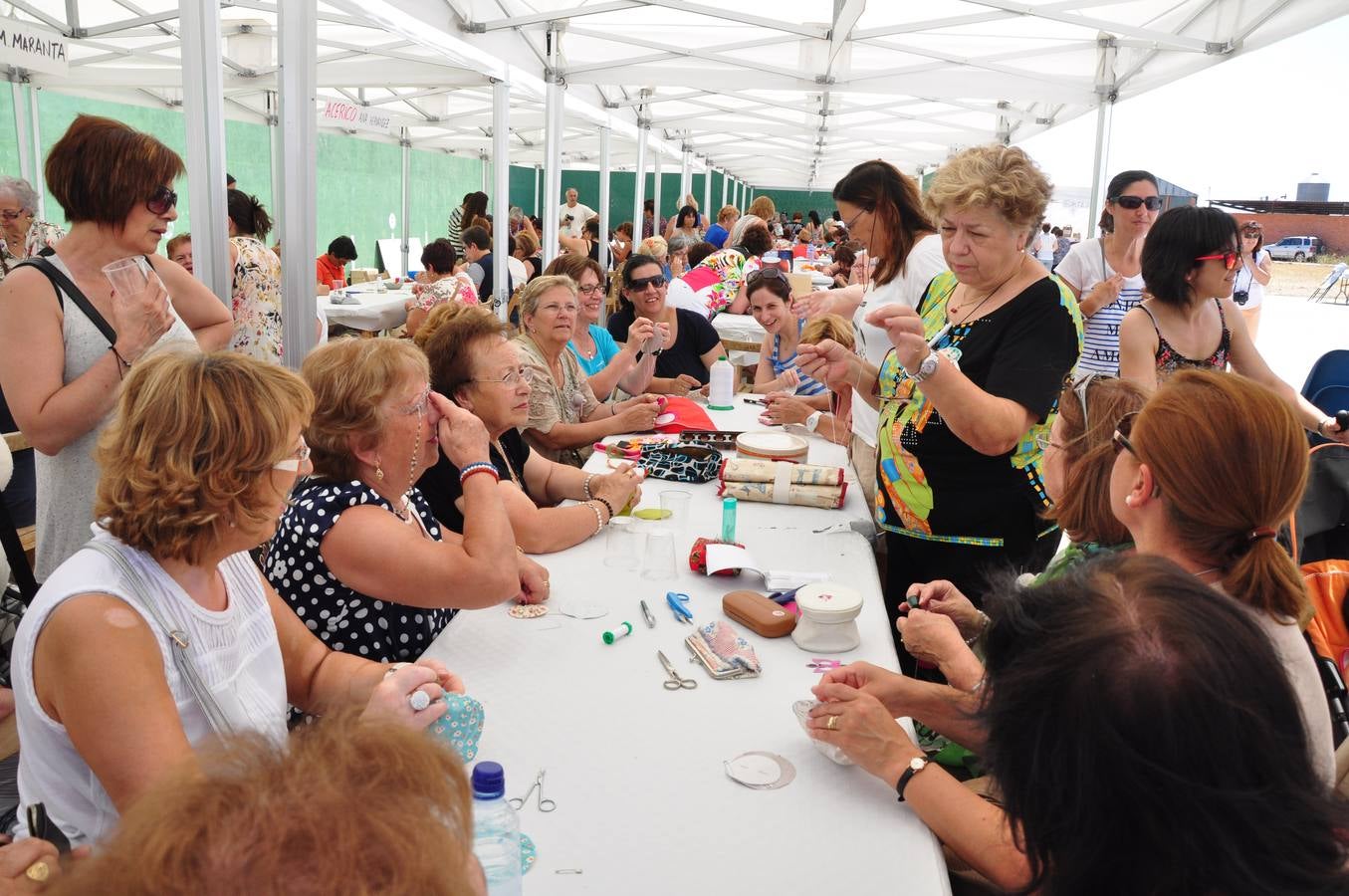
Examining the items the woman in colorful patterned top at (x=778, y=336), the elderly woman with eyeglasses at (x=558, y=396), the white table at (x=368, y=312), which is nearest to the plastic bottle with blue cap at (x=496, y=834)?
the elderly woman with eyeglasses at (x=558, y=396)

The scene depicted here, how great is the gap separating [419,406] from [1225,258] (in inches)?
106

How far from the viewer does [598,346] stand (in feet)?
15.4

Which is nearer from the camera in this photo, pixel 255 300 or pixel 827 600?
pixel 827 600

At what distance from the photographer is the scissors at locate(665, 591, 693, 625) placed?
1.97 meters

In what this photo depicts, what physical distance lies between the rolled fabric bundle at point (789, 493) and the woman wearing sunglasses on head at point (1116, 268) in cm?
202

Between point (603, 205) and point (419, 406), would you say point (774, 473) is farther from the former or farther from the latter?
point (603, 205)

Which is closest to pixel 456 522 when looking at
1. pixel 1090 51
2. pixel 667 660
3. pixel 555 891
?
pixel 667 660

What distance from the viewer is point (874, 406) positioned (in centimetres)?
282

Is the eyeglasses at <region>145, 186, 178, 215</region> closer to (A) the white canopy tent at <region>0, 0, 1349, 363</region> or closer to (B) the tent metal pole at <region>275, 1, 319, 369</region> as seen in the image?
(B) the tent metal pole at <region>275, 1, 319, 369</region>

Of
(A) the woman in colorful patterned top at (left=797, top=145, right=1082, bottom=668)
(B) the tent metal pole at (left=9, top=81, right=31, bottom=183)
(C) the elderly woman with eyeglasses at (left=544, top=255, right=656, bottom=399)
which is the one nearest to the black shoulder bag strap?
(A) the woman in colorful patterned top at (left=797, top=145, right=1082, bottom=668)

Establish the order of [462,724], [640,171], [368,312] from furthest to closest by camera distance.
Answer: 1. [640,171]
2. [368,312]
3. [462,724]

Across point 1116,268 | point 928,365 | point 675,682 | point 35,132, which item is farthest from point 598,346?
point 35,132

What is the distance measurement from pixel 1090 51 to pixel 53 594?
742 centimetres

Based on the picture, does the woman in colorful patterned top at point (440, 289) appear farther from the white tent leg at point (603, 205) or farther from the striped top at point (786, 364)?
the white tent leg at point (603, 205)
